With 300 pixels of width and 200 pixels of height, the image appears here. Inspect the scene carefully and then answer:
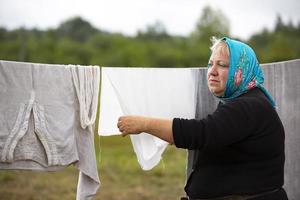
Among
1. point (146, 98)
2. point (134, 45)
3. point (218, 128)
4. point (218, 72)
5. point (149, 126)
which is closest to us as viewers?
point (218, 128)

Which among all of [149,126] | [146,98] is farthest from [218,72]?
[146,98]

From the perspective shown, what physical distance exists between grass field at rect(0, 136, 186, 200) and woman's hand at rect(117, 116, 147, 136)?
11.8 feet

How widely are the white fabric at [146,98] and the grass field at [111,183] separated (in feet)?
10.4

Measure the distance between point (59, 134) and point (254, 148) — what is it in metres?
1.09

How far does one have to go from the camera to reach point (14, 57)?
24500 millimetres

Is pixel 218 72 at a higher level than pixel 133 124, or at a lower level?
higher

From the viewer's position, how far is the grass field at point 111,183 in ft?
18.1

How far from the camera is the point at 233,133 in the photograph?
72.5 inches

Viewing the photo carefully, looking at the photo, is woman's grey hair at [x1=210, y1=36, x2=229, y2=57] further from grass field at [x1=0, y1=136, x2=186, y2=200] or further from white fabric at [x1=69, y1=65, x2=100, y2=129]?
grass field at [x1=0, y1=136, x2=186, y2=200]

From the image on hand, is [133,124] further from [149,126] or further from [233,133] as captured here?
[233,133]

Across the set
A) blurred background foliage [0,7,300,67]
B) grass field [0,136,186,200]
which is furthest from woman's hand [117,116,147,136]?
blurred background foliage [0,7,300,67]

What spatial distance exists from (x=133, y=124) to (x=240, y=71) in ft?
2.01

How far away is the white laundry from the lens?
84.6 inches

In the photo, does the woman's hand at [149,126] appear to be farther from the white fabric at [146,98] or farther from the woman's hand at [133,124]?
the white fabric at [146,98]
